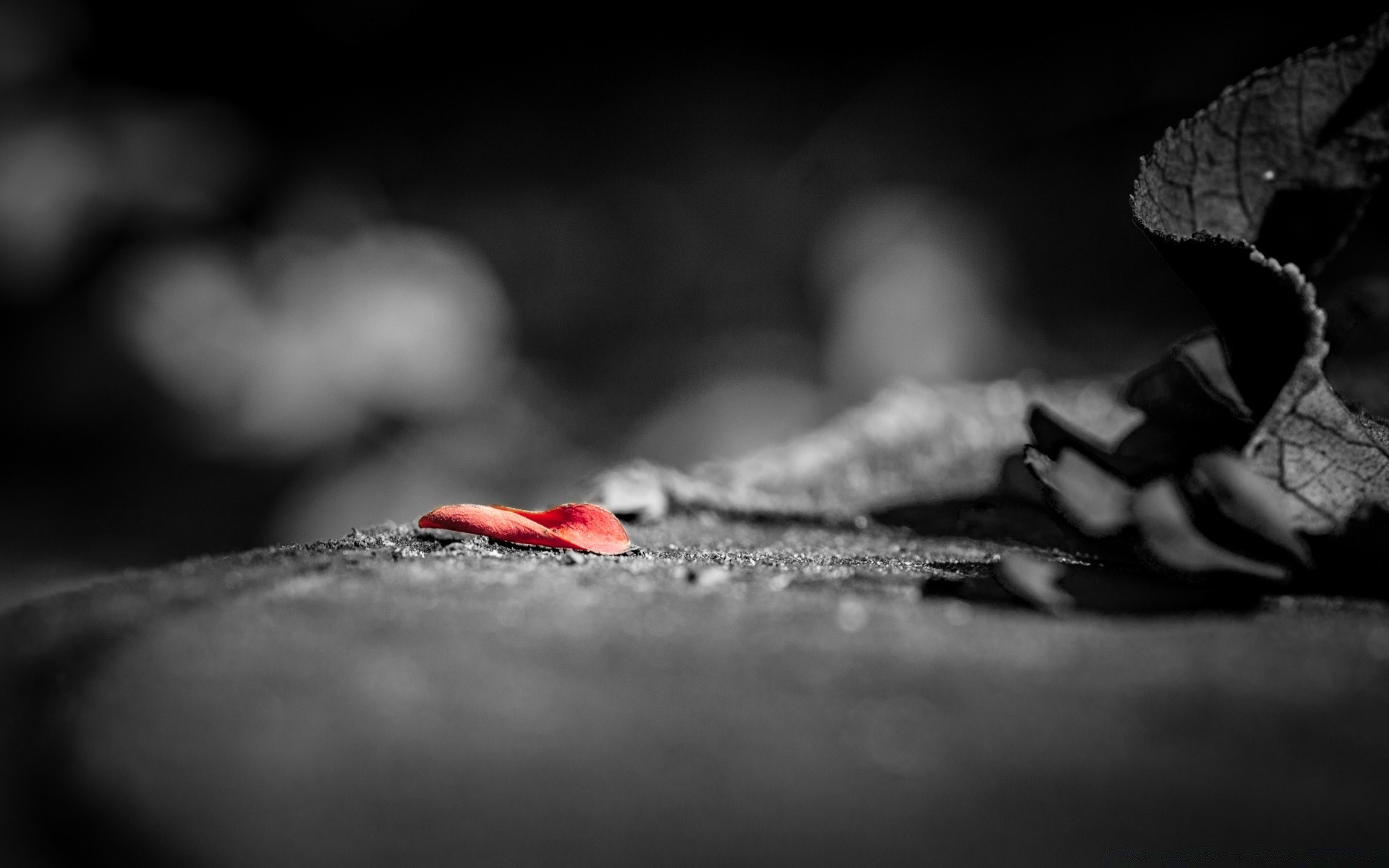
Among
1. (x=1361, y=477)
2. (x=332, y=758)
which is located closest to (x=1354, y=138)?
(x=1361, y=477)

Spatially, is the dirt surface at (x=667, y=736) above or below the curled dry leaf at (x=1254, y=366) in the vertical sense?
below

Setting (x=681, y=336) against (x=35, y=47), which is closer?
(x=35, y=47)

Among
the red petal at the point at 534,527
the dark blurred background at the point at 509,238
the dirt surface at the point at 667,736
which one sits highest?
the dark blurred background at the point at 509,238

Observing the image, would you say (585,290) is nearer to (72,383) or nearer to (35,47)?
(72,383)

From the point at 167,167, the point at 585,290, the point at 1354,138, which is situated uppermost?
the point at 167,167

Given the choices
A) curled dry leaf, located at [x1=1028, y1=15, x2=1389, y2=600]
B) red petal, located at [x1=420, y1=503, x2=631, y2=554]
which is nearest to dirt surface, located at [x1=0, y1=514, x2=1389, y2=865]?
curled dry leaf, located at [x1=1028, y1=15, x2=1389, y2=600]

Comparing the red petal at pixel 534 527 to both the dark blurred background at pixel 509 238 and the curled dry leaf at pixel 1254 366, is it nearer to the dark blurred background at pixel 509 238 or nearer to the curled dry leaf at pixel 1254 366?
the curled dry leaf at pixel 1254 366

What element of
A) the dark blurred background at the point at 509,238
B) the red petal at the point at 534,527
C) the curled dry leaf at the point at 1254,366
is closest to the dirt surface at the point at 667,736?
the curled dry leaf at the point at 1254,366
